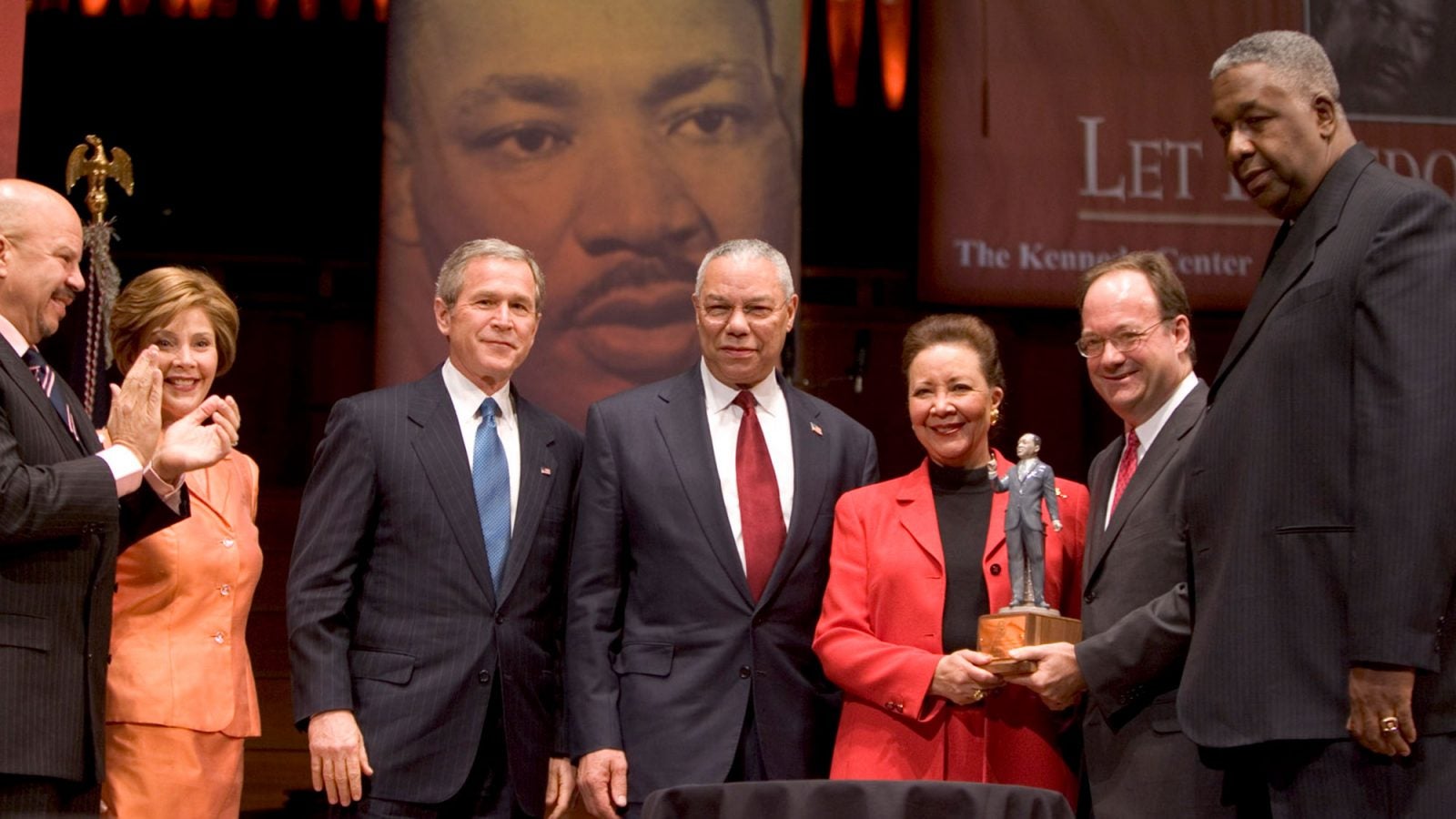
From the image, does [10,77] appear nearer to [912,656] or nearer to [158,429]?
[158,429]

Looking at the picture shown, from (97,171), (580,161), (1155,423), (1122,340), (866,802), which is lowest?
(866,802)

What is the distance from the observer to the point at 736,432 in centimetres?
305

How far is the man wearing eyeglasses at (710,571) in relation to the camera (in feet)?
9.34

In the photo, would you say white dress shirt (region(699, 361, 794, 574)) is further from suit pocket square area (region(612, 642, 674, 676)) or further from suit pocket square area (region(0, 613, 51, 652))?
suit pocket square area (region(0, 613, 51, 652))

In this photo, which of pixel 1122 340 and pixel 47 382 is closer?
pixel 47 382

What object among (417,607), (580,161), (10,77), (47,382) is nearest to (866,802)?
(417,607)

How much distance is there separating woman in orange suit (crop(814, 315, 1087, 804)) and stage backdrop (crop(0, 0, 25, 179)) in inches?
81.4

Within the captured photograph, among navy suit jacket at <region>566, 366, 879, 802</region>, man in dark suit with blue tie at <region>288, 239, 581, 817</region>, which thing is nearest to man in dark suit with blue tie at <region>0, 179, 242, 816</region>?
man in dark suit with blue tie at <region>288, 239, 581, 817</region>

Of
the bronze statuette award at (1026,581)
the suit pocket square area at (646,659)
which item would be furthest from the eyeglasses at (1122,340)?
the suit pocket square area at (646,659)

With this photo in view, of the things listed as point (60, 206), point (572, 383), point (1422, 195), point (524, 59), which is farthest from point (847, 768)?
point (524, 59)

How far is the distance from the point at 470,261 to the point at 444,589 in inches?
25.7

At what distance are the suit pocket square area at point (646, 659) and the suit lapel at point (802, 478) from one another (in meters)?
0.21

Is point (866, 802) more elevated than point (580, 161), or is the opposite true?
point (580, 161)

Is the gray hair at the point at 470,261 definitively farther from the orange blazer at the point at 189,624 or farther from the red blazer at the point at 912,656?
the red blazer at the point at 912,656
